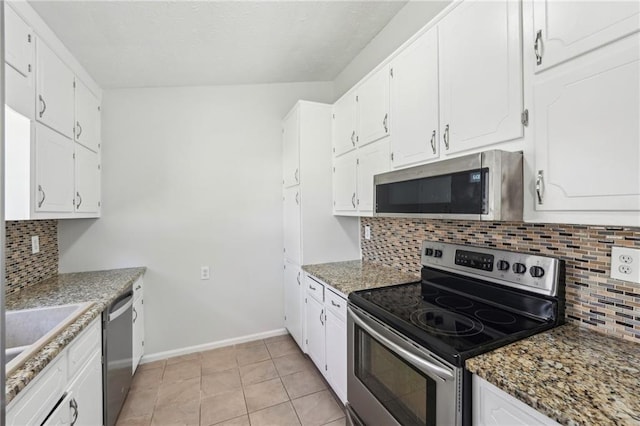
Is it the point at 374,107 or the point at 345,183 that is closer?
the point at 374,107

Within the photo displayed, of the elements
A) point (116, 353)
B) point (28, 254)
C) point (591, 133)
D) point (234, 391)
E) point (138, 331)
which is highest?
point (591, 133)

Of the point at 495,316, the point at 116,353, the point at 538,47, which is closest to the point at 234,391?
the point at 116,353

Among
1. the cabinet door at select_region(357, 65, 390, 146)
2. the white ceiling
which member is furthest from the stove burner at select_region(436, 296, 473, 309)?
the white ceiling

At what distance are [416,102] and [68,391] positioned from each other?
2.16 meters

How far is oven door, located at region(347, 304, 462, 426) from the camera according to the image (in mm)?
1011

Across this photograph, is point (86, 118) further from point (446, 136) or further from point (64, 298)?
point (446, 136)

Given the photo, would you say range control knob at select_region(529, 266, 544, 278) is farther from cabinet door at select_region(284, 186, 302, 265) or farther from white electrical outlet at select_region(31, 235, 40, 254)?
white electrical outlet at select_region(31, 235, 40, 254)

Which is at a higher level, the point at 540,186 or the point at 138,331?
the point at 540,186

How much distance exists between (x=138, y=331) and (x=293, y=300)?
1350 mm

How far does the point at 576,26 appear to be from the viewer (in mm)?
910

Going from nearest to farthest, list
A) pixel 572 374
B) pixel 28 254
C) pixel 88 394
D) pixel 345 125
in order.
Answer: pixel 572 374 → pixel 88 394 → pixel 28 254 → pixel 345 125

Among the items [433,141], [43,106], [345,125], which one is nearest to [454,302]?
[433,141]

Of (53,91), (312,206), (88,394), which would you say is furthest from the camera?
(312,206)

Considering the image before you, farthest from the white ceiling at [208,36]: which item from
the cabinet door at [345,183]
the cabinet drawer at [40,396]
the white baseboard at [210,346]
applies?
the white baseboard at [210,346]
